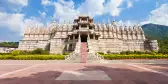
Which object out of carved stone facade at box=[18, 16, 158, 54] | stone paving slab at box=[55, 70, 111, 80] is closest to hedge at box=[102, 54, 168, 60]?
carved stone facade at box=[18, 16, 158, 54]

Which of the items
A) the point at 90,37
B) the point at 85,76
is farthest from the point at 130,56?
the point at 85,76

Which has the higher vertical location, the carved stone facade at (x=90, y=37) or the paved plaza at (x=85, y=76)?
the carved stone facade at (x=90, y=37)

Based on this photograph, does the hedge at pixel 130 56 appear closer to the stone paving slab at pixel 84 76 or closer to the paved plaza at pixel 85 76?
the paved plaza at pixel 85 76

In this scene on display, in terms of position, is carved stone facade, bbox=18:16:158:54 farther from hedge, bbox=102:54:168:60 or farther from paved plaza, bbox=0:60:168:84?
paved plaza, bbox=0:60:168:84

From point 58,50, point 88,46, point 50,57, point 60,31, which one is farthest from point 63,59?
point 60,31

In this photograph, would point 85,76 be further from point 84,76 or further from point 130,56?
point 130,56

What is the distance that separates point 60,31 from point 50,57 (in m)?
29.7

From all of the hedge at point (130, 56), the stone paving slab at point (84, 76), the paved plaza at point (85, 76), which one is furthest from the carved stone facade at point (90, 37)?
the stone paving slab at point (84, 76)

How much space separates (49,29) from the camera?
66938mm

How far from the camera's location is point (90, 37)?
47.8 metres

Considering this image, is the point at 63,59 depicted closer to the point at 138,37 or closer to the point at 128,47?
the point at 128,47

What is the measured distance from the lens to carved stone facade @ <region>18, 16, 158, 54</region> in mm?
49531

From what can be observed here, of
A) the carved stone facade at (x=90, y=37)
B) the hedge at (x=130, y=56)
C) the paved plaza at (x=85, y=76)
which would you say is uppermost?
the carved stone facade at (x=90, y=37)

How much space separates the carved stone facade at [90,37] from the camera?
49.5 metres
